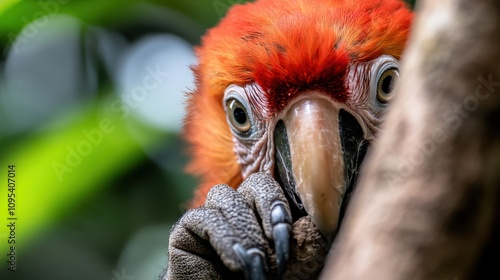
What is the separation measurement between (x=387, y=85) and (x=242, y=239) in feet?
2.23

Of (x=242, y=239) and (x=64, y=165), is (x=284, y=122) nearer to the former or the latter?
(x=242, y=239)

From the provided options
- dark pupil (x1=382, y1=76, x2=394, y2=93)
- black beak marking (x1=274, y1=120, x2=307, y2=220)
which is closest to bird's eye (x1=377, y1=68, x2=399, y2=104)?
dark pupil (x1=382, y1=76, x2=394, y2=93)

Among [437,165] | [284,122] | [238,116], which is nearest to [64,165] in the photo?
[238,116]

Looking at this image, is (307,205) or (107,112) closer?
(307,205)

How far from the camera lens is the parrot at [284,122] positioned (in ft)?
4.50

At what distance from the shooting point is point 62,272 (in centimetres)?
302

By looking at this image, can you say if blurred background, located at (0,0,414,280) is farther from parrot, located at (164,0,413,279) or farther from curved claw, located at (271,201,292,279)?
curved claw, located at (271,201,292,279)

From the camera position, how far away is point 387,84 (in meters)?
1.73

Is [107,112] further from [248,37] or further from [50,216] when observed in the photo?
[248,37]

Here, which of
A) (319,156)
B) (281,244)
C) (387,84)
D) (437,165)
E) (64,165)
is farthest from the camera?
(64,165)

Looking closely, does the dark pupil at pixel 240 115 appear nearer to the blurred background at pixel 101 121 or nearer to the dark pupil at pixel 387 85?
the dark pupil at pixel 387 85

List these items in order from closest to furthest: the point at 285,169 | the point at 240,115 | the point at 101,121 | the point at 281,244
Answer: the point at 281,244 < the point at 285,169 < the point at 240,115 < the point at 101,121

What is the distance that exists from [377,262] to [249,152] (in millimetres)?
→ 1063

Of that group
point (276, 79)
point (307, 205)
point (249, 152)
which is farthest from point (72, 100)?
point (307, 205)
